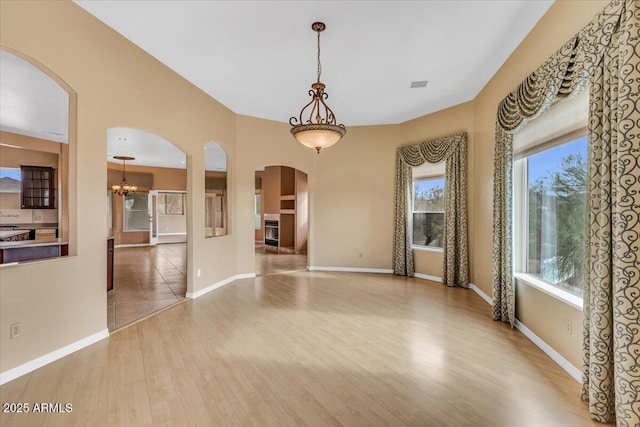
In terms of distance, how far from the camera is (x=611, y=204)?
6.57ft

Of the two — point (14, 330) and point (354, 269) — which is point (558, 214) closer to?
point (354, 269)

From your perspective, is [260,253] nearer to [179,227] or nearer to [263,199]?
[263,199]

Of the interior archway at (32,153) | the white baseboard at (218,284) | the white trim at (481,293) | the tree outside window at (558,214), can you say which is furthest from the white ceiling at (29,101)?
the white trim at (481,293)

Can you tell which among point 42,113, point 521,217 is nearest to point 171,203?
point 42,113

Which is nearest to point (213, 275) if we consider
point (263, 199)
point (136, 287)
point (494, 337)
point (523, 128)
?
point (136, 287)

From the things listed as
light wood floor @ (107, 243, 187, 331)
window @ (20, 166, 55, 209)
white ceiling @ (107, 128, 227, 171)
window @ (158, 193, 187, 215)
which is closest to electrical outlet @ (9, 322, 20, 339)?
light wood floor @ (107, 243, 187, 331)

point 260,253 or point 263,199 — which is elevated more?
point 263,199

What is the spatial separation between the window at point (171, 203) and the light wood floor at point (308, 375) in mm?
10395

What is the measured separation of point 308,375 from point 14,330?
2496 mm

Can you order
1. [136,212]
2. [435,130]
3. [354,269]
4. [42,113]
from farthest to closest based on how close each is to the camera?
[136,212] < [354,269] < [435,130] < [42,113]

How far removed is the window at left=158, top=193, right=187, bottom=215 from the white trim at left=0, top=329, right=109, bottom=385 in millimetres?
11012

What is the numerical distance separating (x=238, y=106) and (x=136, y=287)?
3.84 metres

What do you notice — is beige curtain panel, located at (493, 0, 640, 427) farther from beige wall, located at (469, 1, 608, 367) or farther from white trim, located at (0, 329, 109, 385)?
white trim, located at (0, 329, 109, 385)

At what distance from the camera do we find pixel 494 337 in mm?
3480
